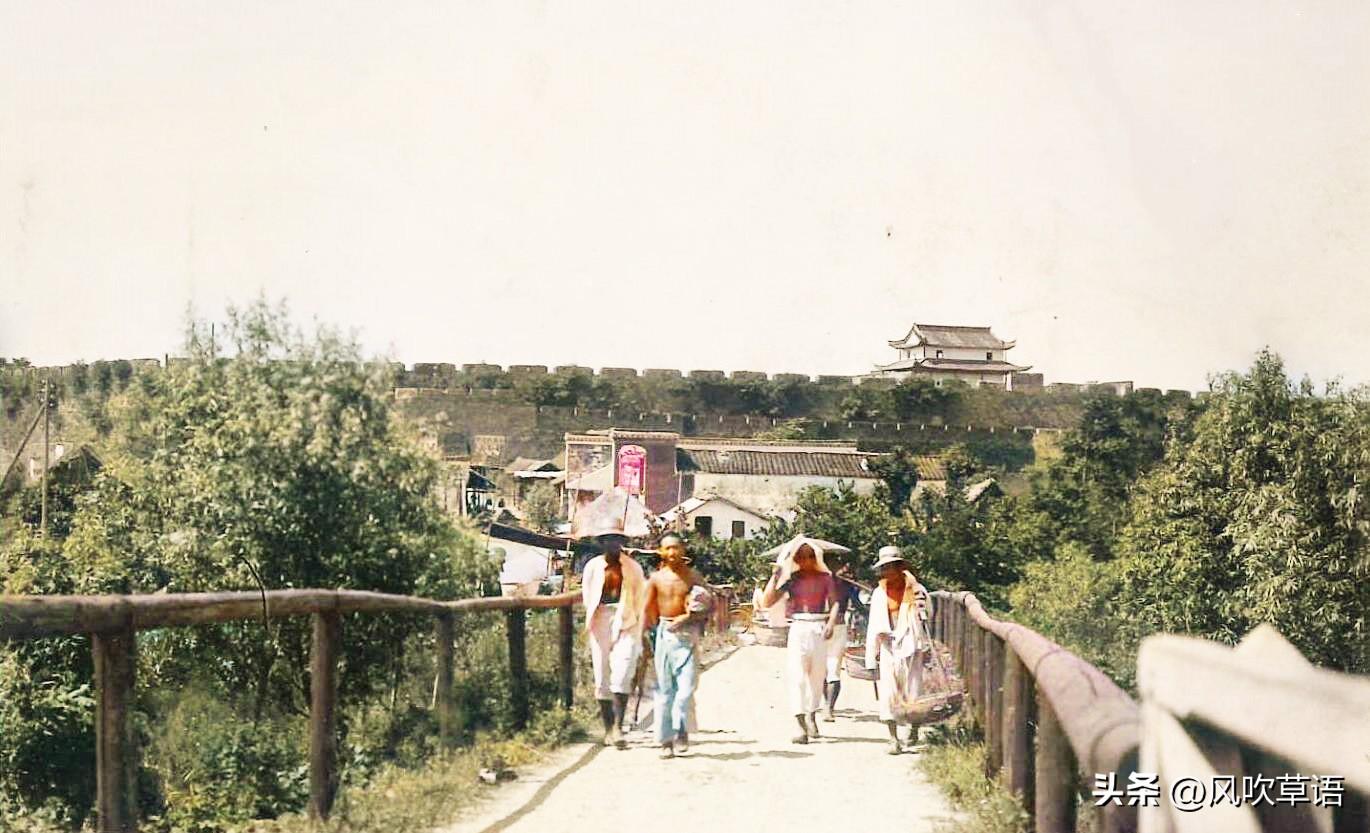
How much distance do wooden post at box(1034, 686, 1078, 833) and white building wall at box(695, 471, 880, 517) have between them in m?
1.14

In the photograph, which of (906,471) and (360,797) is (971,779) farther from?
(360,797)

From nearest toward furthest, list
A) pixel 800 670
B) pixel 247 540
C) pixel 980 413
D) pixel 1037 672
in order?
pixel 1037 672 → pixel 247 540 → pixel 980 413 → pixel 800 670

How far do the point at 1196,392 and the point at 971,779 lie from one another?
4.53 feet

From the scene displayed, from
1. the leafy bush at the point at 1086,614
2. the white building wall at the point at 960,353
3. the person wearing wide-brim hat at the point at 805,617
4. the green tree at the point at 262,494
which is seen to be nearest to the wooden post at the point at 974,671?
the person wearing wide-brim hat at the point at 805,617

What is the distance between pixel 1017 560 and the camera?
3979 mm

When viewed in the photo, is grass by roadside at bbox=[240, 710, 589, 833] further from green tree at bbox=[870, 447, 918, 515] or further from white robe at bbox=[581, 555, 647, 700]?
green tree at bbox=[870, 447, 918, 515]

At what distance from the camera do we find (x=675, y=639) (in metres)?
4.35

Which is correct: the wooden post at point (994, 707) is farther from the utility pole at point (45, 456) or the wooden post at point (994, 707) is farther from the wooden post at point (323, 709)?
the utility pole at point (45, 456)

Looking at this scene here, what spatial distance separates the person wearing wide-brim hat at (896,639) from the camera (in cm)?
456

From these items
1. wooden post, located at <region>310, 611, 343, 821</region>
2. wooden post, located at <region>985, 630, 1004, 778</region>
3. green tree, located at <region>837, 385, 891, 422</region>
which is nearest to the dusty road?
wooden post, located at <region>985, 630, 1004, 778</region>

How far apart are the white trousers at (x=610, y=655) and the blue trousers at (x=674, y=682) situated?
0.42ft

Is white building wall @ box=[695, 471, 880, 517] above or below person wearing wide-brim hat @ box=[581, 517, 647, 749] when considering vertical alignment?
above

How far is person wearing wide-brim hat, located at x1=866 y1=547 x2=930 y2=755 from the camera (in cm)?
456

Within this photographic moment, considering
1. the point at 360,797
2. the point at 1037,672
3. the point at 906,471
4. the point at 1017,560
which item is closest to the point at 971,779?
the point at 1017,560
